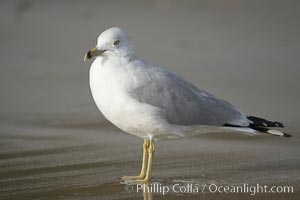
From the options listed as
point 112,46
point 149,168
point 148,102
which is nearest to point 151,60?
point 112,46

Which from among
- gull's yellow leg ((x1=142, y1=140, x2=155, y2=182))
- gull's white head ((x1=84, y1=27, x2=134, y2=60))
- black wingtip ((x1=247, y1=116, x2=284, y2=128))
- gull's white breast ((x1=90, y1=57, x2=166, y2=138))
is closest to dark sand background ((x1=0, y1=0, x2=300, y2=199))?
gull's yellow leg ((x1=142, y1=140, x2=155, y2=182))

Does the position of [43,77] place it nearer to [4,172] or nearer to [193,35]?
[193,35]

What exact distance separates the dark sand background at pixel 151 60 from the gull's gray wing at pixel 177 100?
0.41 metres

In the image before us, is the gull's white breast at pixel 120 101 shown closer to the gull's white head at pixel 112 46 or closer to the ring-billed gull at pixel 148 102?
the ring-billed gull at pixel 148 102

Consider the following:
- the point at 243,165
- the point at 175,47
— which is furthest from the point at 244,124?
the point at 175,47

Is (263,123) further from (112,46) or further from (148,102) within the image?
(112,46)

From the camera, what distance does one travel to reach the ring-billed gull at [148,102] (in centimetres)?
636

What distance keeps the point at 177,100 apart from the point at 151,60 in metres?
4.57

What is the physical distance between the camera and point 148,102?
254 inches

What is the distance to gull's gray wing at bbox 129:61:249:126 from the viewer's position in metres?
6.48

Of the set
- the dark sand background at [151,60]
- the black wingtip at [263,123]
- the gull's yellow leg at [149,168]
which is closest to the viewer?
the gull's yellow leg at [149,168]

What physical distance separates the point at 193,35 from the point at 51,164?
587 centimetres

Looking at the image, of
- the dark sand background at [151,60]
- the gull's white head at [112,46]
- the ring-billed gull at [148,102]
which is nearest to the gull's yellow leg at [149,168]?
the ring-billed gull at [148,102]

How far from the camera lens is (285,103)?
29.3 ft
